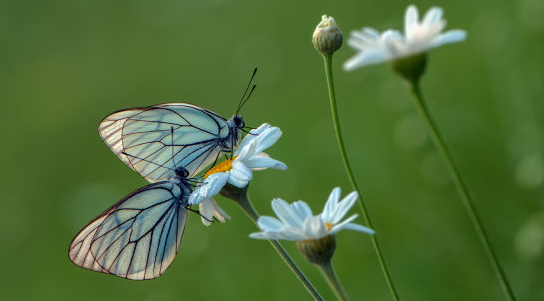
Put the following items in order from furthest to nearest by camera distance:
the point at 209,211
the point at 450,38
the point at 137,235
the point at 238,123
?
1. the point at 238,123
2. the point at 137,235
3. the point at 209,211
4. the point at 450,38

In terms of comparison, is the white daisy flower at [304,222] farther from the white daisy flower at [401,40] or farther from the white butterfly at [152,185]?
the white butterfly at [152,185]

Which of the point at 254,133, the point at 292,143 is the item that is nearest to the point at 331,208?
the point at 254,133

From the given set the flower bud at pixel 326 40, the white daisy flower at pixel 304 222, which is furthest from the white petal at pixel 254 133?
the white daisy flower at pixel 304 222

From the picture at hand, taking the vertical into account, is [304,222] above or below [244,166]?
below

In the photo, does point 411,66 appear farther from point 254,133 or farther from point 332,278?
point 254,133

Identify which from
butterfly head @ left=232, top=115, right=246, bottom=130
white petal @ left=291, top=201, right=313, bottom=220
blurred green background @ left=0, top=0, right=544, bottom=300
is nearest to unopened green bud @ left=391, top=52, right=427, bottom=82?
white petal @ left=291, top=201, right=313, bottom=220

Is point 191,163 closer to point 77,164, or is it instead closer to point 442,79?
point 442,79

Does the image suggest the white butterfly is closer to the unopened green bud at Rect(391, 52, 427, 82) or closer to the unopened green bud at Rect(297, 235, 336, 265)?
the unopened green bud at Rect(297, 235, 336, 265)
